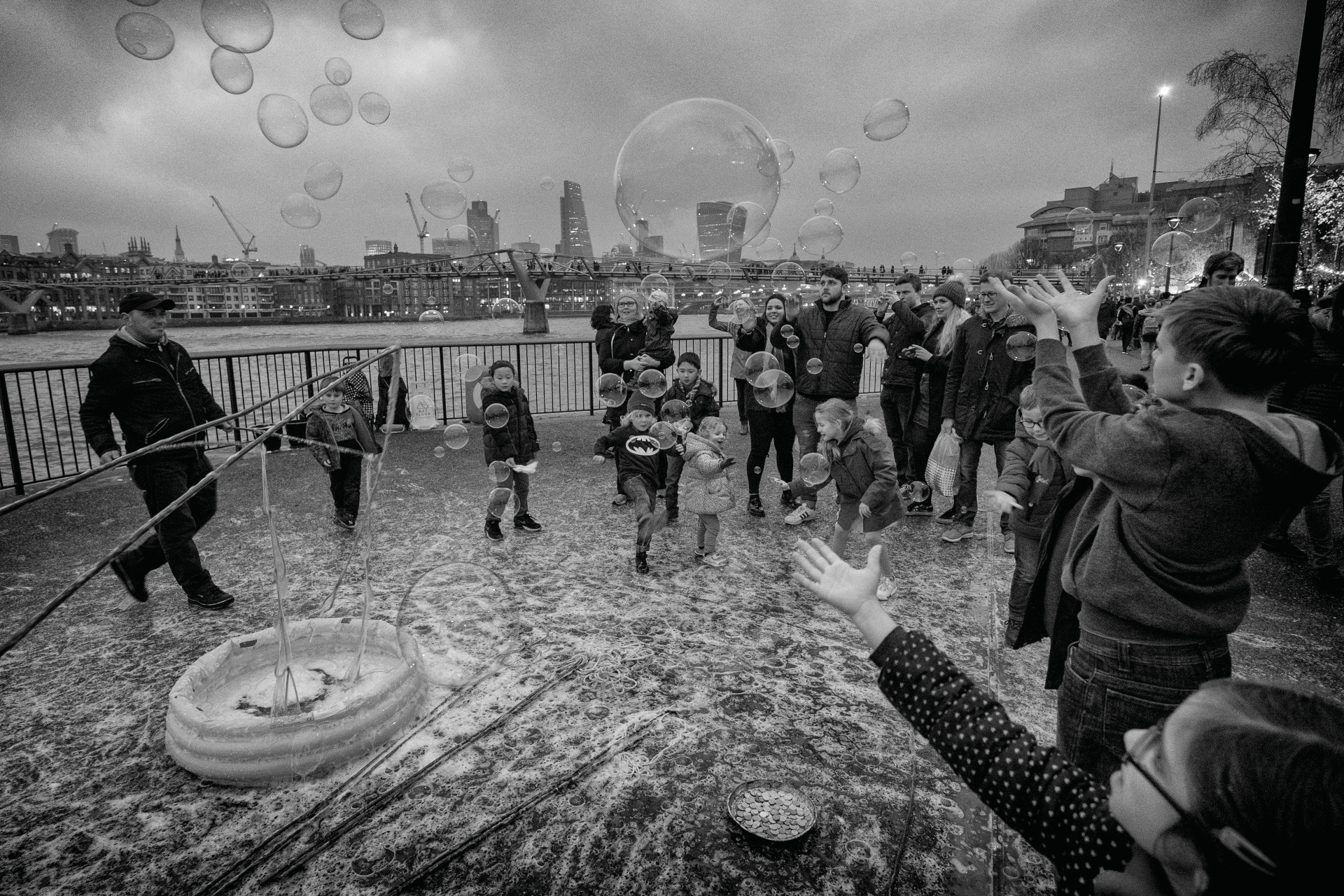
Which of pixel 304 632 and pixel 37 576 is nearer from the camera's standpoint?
pixel 304 632

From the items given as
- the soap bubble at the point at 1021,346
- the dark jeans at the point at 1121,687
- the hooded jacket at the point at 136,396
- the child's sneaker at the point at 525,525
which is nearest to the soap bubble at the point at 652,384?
the child's sneaker at the point at 525,525

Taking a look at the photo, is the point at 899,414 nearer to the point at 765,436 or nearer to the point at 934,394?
the point at 934,394

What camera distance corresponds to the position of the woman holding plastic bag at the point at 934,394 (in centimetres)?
617

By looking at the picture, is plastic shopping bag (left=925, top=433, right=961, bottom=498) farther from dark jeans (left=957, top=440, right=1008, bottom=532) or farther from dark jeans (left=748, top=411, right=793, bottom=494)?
dark jeans (left=748, top=411, right=793, bottom=494)

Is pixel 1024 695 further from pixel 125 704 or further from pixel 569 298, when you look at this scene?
pixel 569 298

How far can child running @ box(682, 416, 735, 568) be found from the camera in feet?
16.7

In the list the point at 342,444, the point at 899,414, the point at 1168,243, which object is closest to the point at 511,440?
the point at 342,444

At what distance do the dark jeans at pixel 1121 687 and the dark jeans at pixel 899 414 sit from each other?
483cm

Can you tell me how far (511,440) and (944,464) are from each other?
3.81 m

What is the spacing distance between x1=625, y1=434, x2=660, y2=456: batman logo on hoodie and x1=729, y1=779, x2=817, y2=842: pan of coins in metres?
2.91

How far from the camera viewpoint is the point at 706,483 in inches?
207

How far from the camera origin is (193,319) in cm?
8875

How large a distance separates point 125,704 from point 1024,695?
14.4 ft

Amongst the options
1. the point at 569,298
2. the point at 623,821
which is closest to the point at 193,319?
the point at 569,298
